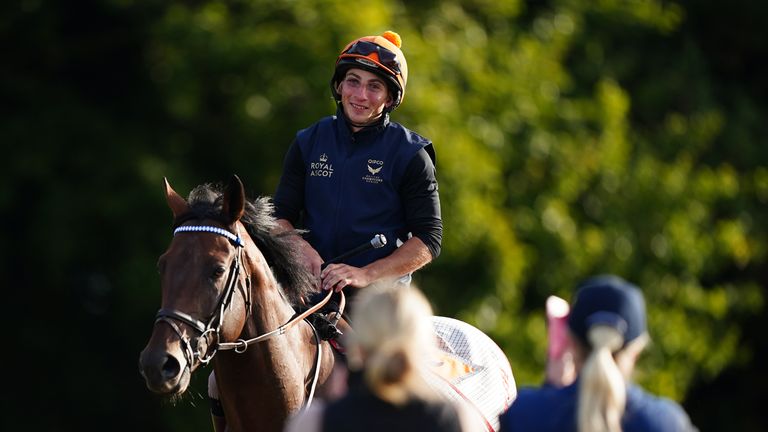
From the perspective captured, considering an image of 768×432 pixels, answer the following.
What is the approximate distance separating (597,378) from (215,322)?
81.7 inches

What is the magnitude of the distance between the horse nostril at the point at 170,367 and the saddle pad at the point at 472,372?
1.27 meters

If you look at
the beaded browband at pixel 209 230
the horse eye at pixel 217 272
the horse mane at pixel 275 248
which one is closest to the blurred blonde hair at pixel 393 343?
the horse eye at pixel 217 272

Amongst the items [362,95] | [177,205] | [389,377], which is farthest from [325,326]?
[389,377]

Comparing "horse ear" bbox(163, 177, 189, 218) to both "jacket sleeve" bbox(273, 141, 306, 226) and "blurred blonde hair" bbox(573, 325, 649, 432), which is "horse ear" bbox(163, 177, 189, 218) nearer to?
"jacket sleeve" bbox(273, 141, 306, 226)

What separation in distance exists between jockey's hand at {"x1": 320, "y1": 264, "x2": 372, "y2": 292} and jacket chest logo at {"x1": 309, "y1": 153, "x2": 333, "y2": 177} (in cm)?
58

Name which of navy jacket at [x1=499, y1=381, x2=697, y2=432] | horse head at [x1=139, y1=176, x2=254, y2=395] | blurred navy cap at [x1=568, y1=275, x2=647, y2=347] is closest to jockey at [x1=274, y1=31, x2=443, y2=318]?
horse head at [x1=139, y1=176, x2=254, y2=395]

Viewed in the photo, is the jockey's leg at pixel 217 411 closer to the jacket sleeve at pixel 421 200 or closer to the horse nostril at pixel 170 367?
the horse nostril at pixel 170 367

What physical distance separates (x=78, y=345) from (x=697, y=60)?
33.0ft

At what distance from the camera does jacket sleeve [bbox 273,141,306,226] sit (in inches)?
277

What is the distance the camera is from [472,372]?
688cm

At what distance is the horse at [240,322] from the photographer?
18.7ft

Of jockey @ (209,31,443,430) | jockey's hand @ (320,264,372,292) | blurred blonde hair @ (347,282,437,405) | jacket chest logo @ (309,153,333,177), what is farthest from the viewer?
jacket chest logo @ (309,153,333,177)

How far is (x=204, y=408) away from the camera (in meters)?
16.5

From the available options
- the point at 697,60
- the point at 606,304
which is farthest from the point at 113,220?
the point at 606,304
